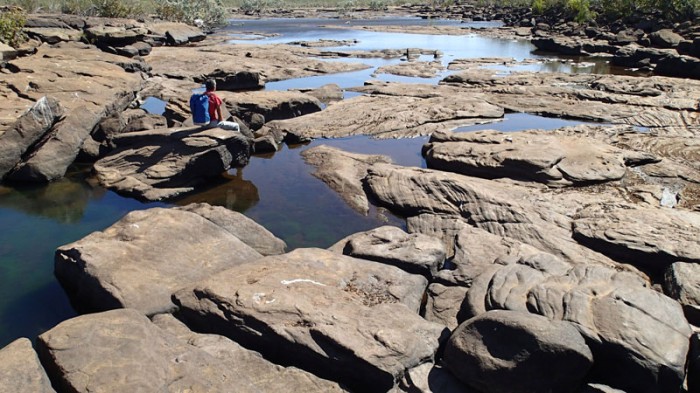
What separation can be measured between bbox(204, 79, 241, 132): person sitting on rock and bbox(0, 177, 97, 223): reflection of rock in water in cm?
395

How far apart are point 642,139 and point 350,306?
1436 cm

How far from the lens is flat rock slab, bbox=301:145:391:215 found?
526 inches

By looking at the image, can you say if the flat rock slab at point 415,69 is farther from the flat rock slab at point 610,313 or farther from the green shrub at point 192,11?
the green shrub at point 192,11

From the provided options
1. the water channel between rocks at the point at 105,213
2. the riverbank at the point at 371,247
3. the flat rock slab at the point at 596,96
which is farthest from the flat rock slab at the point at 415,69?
the water channel between rocks at the point at 105,213

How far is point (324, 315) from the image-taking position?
714 centimetres

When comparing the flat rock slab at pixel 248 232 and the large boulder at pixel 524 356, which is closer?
the large boulder at pixel 524 356

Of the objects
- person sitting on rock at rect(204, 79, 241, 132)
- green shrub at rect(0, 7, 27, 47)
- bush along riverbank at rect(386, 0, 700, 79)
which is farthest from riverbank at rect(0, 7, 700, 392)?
bush along riverbank at rect(386, 0, 700, 79)

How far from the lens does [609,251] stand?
32.8 feet

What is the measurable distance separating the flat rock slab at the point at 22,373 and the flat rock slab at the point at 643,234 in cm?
963

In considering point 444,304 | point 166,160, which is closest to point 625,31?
point 166,160

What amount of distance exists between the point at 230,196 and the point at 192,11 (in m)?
53.5

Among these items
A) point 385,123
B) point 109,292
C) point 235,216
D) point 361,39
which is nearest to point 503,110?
point 385,123

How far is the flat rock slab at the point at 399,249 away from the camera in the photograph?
941 centimetres

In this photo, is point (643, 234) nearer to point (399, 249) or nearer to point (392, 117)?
point (399, 249)
